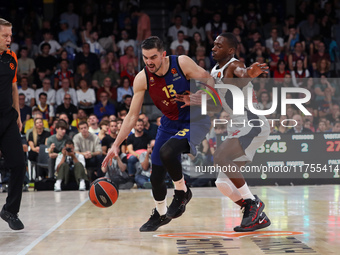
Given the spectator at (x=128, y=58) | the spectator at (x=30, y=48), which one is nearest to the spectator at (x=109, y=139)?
the spectator at (x=128, y=58)

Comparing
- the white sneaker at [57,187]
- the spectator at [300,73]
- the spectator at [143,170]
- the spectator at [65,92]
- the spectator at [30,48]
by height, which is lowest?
the white sneaker at [57,187]

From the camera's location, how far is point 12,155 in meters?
5.79

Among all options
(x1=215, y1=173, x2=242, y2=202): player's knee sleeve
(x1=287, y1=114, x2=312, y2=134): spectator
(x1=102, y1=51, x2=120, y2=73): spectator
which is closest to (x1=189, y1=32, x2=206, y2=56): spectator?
(x1=102, y1=51, x2=120, y2=73): spectator

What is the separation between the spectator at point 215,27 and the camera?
51.0ft

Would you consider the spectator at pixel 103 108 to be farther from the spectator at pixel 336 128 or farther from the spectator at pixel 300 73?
the spectator at pixel 336 128

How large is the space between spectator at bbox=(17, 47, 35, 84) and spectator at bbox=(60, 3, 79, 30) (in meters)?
1.91

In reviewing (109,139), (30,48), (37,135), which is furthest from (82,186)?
(30,48)

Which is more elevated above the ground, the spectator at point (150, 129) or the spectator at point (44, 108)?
the spectator at point (44, 108)

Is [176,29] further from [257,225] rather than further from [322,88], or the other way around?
[257,225]

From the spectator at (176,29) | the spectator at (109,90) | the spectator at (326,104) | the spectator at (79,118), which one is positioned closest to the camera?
the spectator at (326,104)

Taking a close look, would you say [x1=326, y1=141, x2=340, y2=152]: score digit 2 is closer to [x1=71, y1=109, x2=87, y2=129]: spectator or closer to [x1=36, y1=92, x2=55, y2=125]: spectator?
[x1=71, y1=109, x2=87, y2=129]: spectator

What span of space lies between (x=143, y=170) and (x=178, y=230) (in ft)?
18.8

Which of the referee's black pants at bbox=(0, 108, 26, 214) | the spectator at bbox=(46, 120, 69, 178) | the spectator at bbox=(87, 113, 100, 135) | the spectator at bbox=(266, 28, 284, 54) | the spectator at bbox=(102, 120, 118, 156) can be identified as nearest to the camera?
the referee's black pants at bbox=(0, 108, 26, 214)

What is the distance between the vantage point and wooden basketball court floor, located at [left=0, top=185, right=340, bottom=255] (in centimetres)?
471
